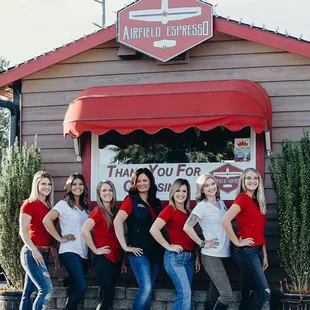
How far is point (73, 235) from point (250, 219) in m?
2.01

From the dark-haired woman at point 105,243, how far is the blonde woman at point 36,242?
1.86ft

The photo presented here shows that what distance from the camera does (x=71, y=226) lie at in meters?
7.73

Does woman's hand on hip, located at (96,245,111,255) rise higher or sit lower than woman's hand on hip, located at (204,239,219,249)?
lower

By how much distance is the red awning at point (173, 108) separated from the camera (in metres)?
8.27

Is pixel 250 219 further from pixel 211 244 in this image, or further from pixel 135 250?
pixel 135 250

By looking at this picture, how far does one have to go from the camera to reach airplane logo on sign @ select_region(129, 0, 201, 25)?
8.91 meters

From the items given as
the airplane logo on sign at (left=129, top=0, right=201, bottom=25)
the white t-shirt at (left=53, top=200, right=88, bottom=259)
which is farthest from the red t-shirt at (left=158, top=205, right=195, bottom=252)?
the airplane logo on sign at (left=129, top=0, right=201, bottom=25)

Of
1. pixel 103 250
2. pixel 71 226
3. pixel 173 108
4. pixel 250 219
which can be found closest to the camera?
pixel 250 219

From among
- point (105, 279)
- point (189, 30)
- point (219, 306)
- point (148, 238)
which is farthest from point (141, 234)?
point (189, 30)

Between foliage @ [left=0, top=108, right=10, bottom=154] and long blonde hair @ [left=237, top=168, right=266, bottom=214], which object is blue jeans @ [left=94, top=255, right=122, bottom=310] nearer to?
long blonde hair @ [left=237, top=168, right=266, bottom=214]

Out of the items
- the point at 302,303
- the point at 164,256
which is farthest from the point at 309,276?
the point at 164,256

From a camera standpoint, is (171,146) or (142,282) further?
(171,146)

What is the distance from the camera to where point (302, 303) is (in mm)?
7691

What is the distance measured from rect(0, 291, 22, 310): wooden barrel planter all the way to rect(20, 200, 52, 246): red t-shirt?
120 cm
